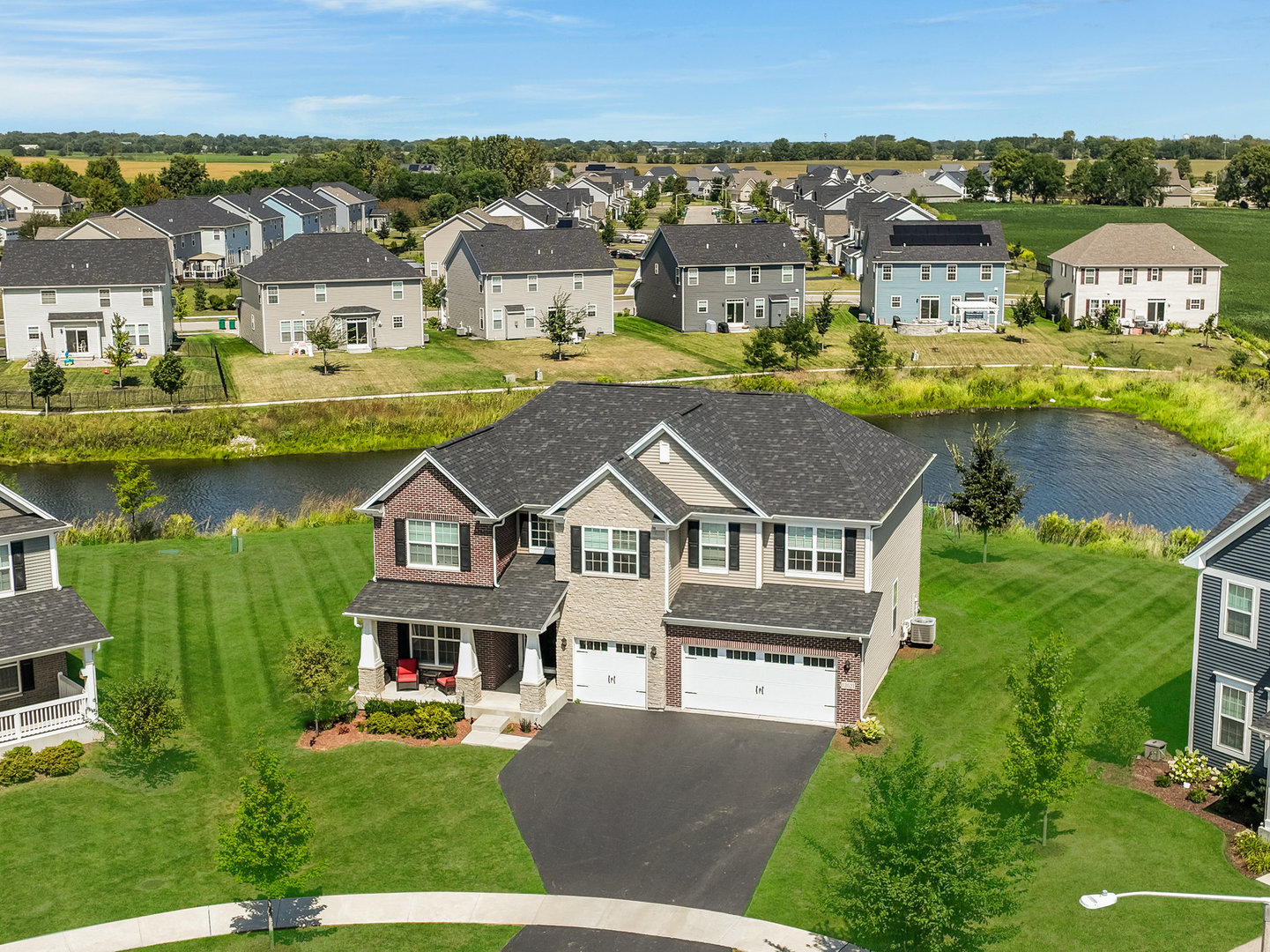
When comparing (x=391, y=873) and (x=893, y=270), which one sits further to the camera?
(x=893, y=270)

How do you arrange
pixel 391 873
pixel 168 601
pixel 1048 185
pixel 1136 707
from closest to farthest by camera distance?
1. pixel 391 873
2. pixel 1136 707
3. pixel 168 601
4. pixel 1048 185

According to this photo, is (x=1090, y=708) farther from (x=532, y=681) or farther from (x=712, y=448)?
(x=532, y=681)

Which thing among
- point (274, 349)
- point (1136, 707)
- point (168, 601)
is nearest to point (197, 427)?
point (274, 349)

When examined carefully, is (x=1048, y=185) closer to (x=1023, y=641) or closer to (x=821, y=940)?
(x=1023, y=641)

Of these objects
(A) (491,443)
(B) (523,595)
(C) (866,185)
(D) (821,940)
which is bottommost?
(D) (821,940)

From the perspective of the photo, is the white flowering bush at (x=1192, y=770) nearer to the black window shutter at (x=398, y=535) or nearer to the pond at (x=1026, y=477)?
the black window shutter at (x=398, y=535)

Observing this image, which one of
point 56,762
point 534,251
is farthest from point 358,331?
point 56,762

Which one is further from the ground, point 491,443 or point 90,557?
point 491,443

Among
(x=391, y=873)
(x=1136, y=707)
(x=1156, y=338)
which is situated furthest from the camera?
(x=1156, y=338)
